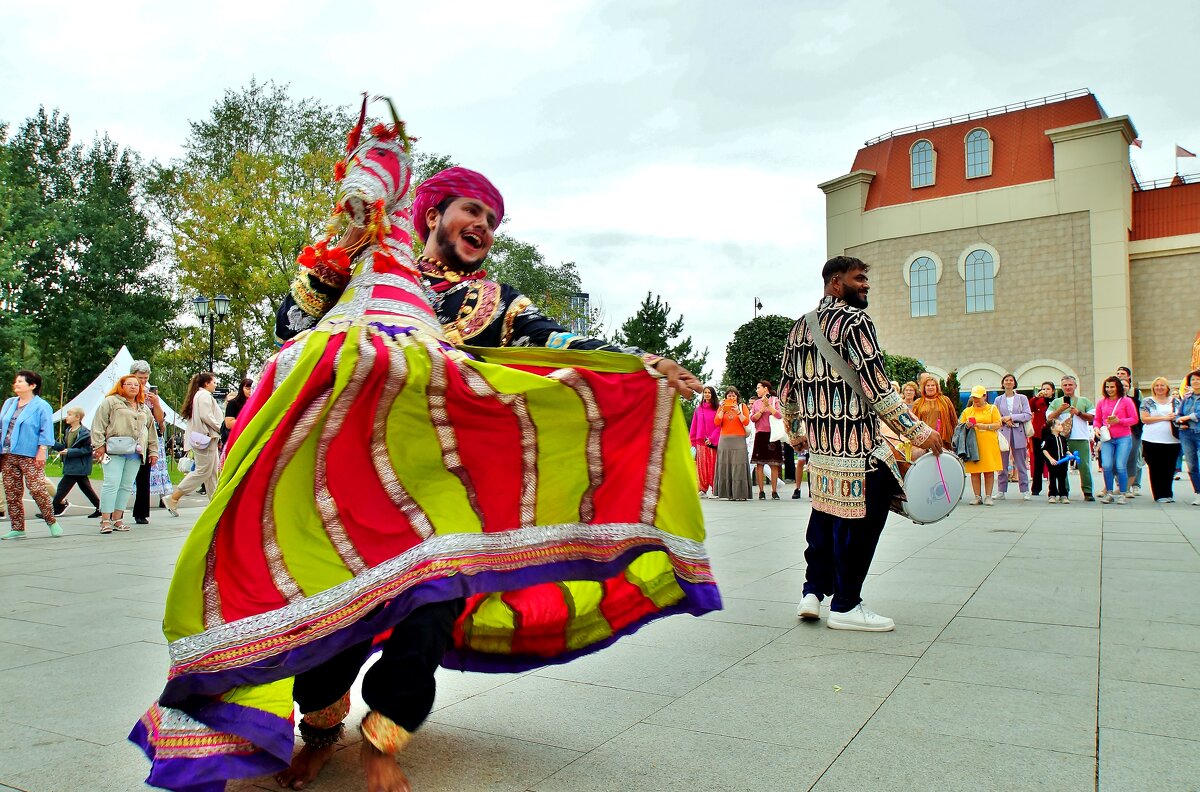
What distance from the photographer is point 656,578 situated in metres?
2.97

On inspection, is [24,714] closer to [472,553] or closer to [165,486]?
[472,553]

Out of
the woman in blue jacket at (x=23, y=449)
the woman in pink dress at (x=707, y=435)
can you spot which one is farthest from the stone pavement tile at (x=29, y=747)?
the woman in pink dress at (x=707, y=435)

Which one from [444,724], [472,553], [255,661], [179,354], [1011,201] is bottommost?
[444,724]

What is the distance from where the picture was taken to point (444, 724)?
3.04 meters

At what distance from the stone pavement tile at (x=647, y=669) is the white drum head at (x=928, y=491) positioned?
1.39 m

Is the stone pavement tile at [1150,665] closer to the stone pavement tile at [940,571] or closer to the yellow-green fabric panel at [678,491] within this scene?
the stone pavement tile at [940,571]

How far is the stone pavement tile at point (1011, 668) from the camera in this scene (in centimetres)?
344

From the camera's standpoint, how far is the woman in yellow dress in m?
12.2

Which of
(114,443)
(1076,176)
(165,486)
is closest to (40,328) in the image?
(165,486)

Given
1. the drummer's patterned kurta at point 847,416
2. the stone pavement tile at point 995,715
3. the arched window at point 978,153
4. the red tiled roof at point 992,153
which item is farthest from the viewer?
the arched window at point 978,153

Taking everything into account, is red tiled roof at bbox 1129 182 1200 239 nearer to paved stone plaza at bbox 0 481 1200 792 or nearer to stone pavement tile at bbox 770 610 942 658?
paved stone plaza at bbox 0 481 1200 792

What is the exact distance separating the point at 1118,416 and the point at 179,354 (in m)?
30.7

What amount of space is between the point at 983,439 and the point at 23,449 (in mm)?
12280

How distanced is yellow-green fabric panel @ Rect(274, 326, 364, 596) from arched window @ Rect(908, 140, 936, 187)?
125 ft
